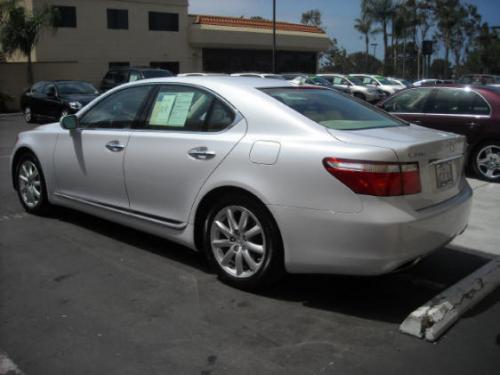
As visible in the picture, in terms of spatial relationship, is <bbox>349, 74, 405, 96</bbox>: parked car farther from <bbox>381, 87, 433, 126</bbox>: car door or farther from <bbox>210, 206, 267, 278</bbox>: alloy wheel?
<bbox>210, 206, 267, 278</bbox>: alloy wheel

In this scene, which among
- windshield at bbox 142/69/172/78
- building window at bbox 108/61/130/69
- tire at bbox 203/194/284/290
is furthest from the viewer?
building window at bbox 108/61/130/69

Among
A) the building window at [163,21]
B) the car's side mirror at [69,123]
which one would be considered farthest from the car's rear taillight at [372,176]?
the building window at [163,21]

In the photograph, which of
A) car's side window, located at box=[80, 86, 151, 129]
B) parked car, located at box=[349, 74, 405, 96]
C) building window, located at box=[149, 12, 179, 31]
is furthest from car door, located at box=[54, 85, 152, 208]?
building window, located at box=[149, 12, 179, 31]

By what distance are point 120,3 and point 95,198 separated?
28.6m

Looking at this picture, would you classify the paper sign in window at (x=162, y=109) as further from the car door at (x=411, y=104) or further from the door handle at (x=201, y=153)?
the car door at (x=411, y=104)

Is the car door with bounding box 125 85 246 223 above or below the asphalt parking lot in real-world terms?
above

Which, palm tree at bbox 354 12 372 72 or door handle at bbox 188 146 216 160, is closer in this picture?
door handle at bbox 188 146 216 160

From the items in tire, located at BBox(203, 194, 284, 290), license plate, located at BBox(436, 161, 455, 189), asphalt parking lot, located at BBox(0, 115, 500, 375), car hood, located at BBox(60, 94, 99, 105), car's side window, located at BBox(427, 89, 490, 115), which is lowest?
asphalt parking lot, located at BBox(0, 115, 500, 375)

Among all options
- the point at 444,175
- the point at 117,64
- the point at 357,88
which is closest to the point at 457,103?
the point at 444,175

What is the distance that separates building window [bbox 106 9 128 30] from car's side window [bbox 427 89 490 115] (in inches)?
1001

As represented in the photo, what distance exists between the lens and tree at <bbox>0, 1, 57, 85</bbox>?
24172 millimetres

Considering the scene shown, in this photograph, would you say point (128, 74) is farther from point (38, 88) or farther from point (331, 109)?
point (331, 109)

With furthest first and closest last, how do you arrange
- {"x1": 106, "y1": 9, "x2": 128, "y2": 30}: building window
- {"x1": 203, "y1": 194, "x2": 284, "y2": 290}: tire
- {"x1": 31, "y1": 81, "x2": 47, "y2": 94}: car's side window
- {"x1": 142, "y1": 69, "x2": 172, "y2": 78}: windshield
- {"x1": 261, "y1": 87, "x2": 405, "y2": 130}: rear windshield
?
1. {"x1": 106, "y1": 9, "x2": 128, "y2": 30}: building window
2. {"x1": 142, "y1": 69, "x2": 172, "y2": 78}: windshield
3. {"x1": 31, "y1": 81, "x2": 47, "y2": 94}: car's side window
4. {"x1": 261, "y1": 87, "x2": 405, "y2": 130}: rear windshield
5. {"x1": 203, "y1": 194, "x2": 284, "y2": 290}: tire

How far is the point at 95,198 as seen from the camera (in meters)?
5.17
